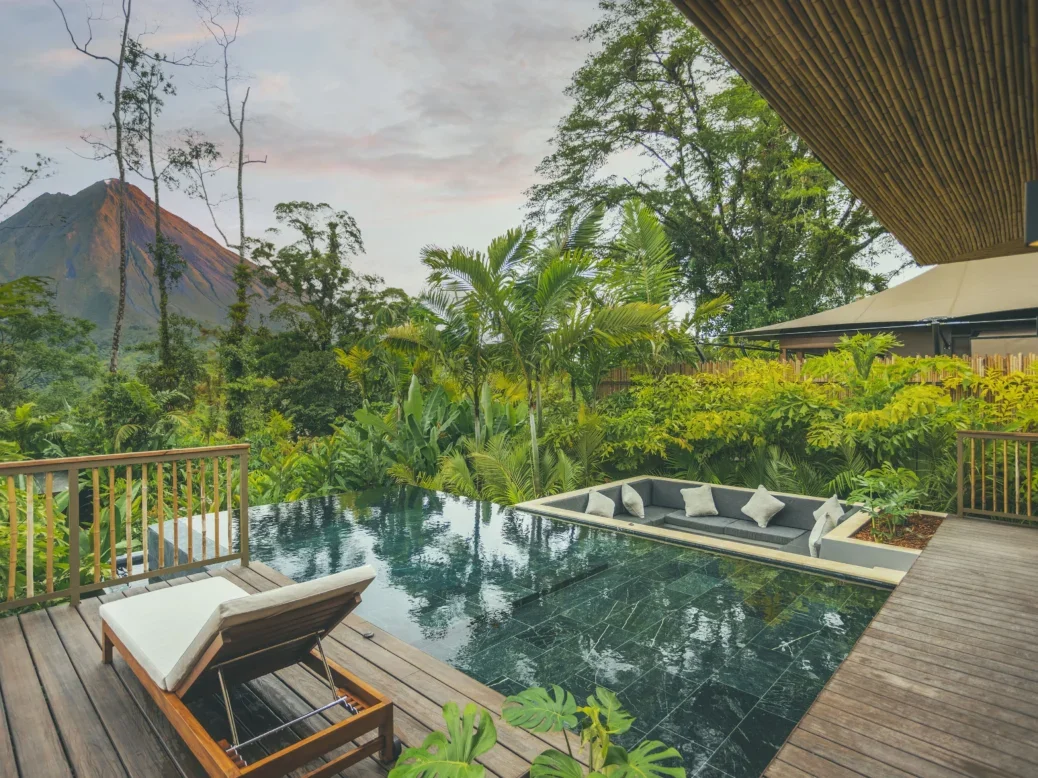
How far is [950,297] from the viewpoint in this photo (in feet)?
25.4

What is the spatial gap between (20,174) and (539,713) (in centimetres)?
2696

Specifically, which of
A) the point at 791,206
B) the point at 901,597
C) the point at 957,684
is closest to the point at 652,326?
the point at 901,597

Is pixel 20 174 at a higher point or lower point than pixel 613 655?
higher

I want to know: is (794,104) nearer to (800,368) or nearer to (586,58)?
(800,368)

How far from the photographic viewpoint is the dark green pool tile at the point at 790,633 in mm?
3151

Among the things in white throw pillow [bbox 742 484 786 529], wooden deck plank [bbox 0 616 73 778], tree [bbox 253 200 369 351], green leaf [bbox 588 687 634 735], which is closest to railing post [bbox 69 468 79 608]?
wooden deck plank [bbox 0 616 73 778]

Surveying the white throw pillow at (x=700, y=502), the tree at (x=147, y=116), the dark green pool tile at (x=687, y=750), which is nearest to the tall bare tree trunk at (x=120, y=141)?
the tree at (x=147, y=116)

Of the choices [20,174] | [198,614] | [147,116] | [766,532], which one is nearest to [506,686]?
[198,614]

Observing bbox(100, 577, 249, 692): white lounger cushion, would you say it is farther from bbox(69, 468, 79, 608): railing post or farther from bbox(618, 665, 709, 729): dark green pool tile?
bbox(618, 665, 709, 729): dark green pool tile

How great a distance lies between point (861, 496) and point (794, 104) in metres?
3.45

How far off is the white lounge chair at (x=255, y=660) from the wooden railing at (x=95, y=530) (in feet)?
3.67

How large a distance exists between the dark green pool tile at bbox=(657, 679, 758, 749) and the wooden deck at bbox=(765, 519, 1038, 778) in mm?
348

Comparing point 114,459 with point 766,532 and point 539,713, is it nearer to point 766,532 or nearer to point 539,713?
point 539,713

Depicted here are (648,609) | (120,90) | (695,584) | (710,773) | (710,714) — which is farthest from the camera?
(120,90)
